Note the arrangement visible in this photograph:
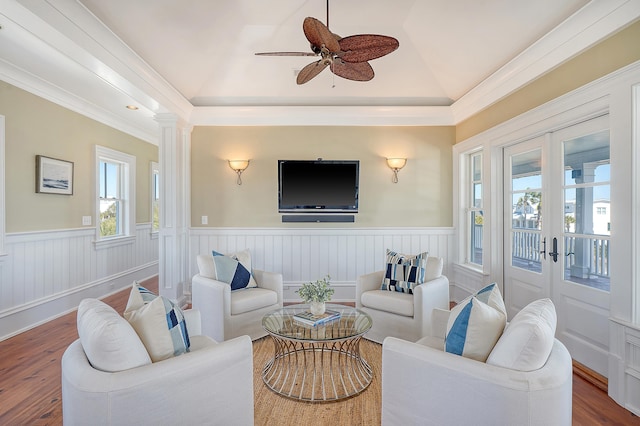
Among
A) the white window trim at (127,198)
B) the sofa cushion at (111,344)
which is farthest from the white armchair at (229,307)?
the white window trim at (127,198)

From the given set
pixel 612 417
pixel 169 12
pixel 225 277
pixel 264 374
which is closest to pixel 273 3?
pixel 169 12

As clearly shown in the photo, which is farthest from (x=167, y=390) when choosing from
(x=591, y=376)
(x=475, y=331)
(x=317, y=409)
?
(x=591, y=376)

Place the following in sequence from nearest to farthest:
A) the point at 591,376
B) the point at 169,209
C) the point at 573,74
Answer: the point at 591,376 → the point at 573,74 → the point at 169,209

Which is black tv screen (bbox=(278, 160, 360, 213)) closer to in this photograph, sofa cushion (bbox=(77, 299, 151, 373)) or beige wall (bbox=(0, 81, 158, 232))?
beige wall (bbox=(0, 81, 158, 232))

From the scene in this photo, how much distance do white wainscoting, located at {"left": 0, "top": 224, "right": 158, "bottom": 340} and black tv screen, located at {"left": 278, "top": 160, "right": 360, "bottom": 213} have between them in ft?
8.83

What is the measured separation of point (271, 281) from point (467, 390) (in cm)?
237

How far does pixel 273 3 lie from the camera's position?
3133 mm

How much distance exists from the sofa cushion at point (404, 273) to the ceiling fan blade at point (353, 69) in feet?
5.98

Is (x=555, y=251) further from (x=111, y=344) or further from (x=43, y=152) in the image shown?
(x=43, y=152)

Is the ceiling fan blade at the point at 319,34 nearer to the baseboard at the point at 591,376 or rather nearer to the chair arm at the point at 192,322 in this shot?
the chair arm at the point at 192,322

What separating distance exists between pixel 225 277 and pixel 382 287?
163 centimetres

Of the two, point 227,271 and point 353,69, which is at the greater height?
point 353,69

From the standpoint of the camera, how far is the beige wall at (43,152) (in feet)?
10.9

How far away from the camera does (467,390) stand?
4.66ft
